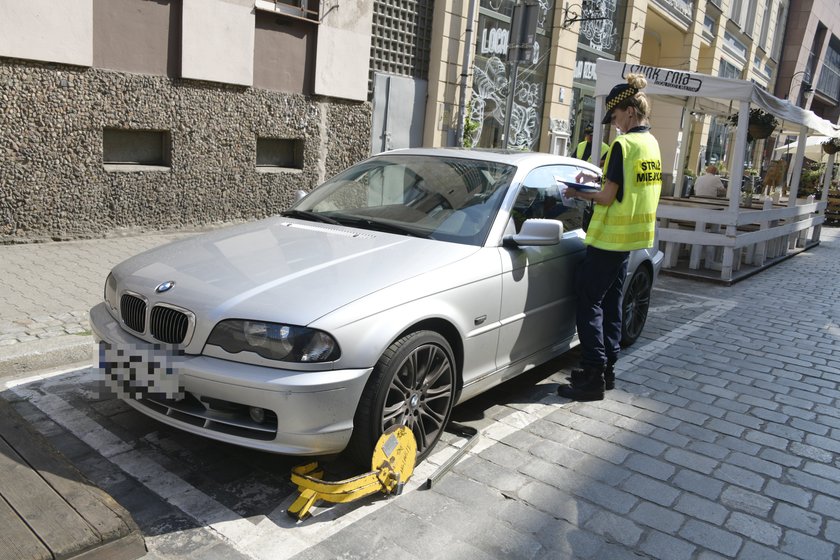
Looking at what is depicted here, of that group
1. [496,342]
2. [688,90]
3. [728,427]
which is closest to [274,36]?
[688,90]

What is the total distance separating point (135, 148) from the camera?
8445mm

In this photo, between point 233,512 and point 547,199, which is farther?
point 547,199

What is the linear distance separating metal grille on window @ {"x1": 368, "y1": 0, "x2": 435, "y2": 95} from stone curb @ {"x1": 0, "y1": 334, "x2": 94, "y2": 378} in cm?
762

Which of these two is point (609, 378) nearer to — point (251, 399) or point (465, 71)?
point (251, 399)

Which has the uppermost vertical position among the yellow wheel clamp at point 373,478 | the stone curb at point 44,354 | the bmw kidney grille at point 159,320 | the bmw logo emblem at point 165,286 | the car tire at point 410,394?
the bmw logo emblem at point 165,286

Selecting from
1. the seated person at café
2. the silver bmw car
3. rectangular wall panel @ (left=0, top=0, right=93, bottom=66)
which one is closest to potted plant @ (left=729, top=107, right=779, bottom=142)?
the seated person at café

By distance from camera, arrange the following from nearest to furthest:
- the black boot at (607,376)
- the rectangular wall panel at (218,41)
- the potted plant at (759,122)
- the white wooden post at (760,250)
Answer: the black boot at (607,376)
the rectangular wall panel at (218,41)
the white wooden post at (760,250)
the potted plant at (759,122)

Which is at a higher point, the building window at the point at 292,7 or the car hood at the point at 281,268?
the building window at the point at 292,7

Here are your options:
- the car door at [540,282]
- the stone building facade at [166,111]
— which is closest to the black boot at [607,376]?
the car door at [540,282]

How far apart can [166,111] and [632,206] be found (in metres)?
6.36

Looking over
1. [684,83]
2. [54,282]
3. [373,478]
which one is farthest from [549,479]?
[684,83]

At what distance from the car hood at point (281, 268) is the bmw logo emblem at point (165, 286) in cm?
2

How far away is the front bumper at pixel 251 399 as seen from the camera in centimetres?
282

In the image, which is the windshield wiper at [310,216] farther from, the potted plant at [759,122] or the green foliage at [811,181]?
the green foliage at [811,181]
